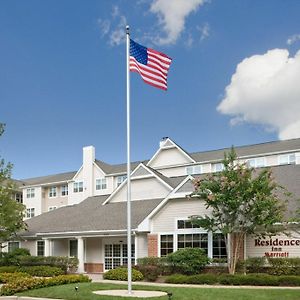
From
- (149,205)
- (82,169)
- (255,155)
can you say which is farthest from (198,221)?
(82,169)

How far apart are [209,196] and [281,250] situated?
465 cm

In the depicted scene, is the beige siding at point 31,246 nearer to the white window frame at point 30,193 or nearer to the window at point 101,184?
the window at point 101,184

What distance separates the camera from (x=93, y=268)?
112 ft

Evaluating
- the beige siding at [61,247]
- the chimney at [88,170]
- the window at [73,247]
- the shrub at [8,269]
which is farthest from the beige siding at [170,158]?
the shrub at [8,269]

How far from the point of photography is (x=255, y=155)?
165ft

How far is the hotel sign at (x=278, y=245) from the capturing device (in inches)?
990

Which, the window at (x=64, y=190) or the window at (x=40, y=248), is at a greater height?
the window at (x=64, y=190)

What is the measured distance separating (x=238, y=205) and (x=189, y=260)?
3957 mm

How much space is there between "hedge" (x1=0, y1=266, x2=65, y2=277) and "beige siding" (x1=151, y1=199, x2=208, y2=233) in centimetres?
667

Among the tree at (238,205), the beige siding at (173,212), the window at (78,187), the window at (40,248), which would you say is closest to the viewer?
the tree at (238,205)

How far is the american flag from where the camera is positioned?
19.8 metres

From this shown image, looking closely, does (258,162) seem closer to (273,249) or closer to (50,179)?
(273,249)

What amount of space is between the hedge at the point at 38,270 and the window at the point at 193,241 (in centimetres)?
805

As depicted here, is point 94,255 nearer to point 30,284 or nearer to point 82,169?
point 30,284
